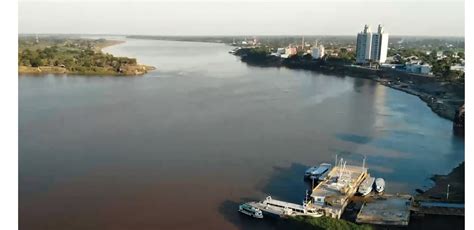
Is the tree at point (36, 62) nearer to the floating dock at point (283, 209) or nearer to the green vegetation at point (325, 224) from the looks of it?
the floating dock at point (283, 209)

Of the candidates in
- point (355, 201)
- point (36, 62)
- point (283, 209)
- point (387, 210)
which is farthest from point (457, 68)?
point (36, 62)

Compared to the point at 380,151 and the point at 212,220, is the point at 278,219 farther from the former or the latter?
the point at 380,151

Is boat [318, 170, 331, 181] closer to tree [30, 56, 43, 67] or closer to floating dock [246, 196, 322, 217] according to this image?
floating dock [246, 196, 322, 217]

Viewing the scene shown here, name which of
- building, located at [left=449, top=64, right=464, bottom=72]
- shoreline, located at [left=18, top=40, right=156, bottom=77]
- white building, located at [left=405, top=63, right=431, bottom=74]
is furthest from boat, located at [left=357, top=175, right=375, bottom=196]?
shoreline, located at [left=18, top=40, right=156, bottom=77]

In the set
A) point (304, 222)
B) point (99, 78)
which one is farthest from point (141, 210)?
point (99, 78)

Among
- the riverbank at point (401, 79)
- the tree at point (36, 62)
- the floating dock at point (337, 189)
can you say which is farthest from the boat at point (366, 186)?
the tree at point (36, 62)

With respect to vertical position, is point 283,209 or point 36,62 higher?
point 36,62

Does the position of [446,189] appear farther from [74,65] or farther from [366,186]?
[74,65]

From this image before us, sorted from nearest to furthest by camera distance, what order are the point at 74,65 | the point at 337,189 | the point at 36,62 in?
the point at 337,189 → the point at 36,62 → the point at 74,65
